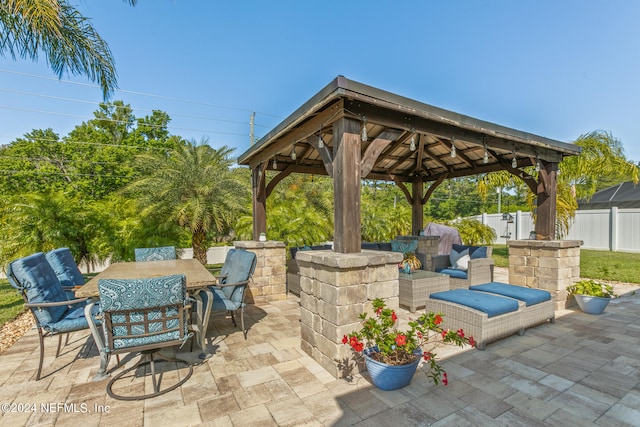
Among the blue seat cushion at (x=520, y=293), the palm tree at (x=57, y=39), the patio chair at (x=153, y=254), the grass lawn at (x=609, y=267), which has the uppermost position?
the palm tree at (x=57, y=39)

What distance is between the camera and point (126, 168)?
51.3 feet

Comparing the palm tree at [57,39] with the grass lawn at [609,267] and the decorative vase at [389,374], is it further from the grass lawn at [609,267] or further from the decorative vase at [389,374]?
the grass lawn at [609,267]

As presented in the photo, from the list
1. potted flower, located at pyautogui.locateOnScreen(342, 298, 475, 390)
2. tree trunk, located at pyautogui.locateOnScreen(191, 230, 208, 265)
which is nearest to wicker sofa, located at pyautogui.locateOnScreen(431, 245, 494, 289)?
potted flower, located at pyautogui.locateOnScreen(342, 298, 475, 390)

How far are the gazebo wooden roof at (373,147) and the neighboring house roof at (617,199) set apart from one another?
10.9m

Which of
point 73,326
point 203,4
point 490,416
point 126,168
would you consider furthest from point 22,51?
point 126,168

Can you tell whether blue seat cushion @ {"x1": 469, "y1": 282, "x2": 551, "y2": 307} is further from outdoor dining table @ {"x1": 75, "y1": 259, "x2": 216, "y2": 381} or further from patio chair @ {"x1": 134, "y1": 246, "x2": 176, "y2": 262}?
patio chair @ {"x1": 134, "y1": 246, "x2": 176, "y2": 262}

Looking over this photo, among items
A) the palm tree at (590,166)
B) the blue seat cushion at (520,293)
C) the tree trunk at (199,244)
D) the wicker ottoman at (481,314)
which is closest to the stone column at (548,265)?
the blue seat cushion at (520,293)

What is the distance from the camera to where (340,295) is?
2.66 metres

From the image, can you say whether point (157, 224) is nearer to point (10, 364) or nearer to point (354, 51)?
point (10, 364)

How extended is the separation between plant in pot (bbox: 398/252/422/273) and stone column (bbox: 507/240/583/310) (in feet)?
5.32

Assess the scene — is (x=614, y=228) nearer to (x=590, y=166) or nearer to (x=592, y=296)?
(x=590, y=166)

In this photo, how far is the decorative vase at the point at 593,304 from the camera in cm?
435

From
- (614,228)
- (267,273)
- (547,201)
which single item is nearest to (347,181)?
(267,273)

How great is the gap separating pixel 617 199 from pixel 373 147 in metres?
16.3
